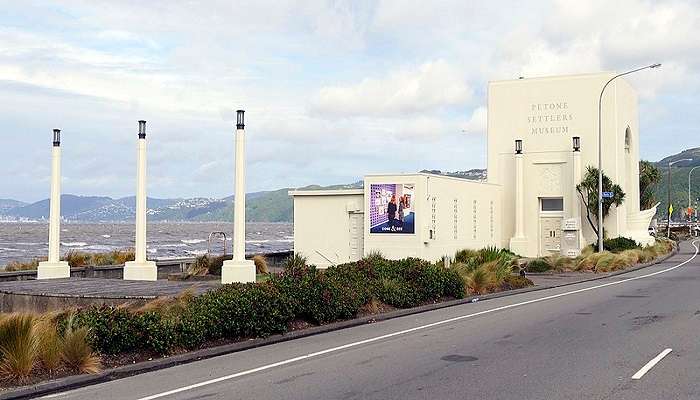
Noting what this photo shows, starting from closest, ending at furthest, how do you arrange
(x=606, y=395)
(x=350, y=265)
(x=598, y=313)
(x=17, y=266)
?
(x=606, y=395) < (x=598, y=313) < (x=350, y=265) < (x=17, y=266)

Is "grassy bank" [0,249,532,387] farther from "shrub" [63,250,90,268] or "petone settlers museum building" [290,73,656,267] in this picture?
"petone settlers museum building" [290,73,656,267]

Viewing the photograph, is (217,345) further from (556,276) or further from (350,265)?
(556,276)

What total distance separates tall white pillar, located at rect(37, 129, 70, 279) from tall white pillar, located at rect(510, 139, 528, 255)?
30165 millimetres

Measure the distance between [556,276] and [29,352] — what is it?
2719cm

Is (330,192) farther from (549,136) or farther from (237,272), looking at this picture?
(549,136)

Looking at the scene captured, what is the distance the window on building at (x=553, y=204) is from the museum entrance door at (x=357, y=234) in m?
18.4

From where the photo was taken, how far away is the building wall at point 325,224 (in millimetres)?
37250

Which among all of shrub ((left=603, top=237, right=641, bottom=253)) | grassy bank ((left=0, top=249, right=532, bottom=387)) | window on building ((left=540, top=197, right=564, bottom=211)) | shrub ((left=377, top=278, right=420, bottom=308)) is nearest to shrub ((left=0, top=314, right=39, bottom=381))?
grassy bank ((left=0, top=249, right=532, bottom=387))

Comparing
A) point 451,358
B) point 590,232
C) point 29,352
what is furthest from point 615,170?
point 29,352

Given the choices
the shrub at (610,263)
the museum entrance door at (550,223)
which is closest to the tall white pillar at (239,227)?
the shrub at (610,263)

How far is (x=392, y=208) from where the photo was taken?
35.5 metres

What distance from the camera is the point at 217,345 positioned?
43.7ft

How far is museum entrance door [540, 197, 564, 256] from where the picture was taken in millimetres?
49875

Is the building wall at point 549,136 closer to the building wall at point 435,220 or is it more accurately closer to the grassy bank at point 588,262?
the grassy bank at point 588,262
